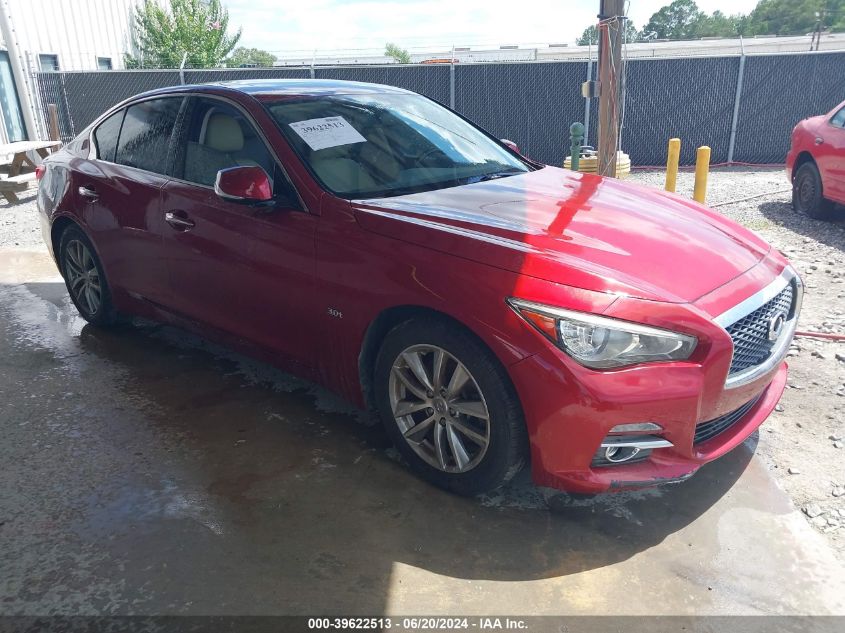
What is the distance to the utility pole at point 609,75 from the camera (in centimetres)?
684

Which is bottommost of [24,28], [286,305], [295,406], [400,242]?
[295,406]

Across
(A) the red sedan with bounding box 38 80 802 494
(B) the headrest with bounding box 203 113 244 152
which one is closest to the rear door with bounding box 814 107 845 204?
(A) the red sedan with bounding box 38 80 802 494

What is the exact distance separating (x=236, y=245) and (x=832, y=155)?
665 cm

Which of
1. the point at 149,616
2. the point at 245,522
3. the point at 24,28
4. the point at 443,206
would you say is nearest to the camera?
the point at 149,616

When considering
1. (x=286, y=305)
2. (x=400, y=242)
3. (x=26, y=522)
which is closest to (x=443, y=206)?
(x=400, y=242)

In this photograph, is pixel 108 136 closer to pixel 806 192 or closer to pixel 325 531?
pixel 325 531

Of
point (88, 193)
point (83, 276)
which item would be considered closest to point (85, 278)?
point (83, 276)

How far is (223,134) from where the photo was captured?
12.8ft

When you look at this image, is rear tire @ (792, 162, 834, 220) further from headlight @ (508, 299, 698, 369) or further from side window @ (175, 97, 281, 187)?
side window @ (175, 97, 281, 187)

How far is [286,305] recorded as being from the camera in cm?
347

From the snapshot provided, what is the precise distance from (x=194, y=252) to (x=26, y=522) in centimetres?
158

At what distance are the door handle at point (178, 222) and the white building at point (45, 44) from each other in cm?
1257

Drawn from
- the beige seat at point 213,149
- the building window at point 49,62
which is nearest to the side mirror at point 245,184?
the beige seat at point 213,149

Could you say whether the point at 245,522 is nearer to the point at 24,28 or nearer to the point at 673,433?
the point at 673,433
